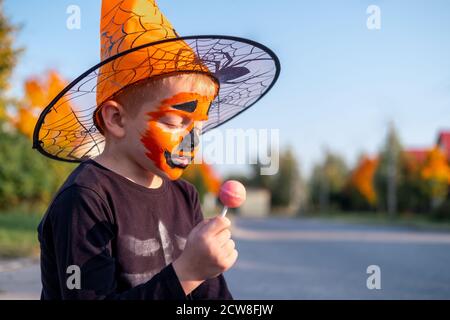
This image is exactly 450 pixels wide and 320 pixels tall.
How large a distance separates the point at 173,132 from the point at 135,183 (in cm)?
21

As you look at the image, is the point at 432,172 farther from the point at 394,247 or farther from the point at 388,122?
the point at 394,247

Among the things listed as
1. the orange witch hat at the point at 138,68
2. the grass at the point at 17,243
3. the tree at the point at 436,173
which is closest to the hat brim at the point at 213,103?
the orange witch hat at the point at 138,68

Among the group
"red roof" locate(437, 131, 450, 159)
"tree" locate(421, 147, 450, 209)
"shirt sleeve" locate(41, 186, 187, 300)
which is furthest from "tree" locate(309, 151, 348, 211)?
"shirt sleeve" locate(41, 186, 187, 300)

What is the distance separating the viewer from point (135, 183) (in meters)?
1.59

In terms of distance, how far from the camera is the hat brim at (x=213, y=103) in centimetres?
146

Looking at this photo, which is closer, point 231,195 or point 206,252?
point 206,252

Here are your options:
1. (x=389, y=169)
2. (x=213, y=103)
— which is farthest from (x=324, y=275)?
(x=389, y=169)

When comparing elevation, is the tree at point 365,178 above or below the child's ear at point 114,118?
below

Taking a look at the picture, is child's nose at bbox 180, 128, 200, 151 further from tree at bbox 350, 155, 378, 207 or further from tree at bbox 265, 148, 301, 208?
tree at bbox 265, 148, 301, 208

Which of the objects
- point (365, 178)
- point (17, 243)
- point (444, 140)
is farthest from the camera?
point (365, 178)

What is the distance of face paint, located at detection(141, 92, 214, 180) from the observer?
1514 mm

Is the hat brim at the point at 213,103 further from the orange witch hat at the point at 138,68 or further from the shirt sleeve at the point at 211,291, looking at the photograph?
the shirt sleeve at the point at 211,291

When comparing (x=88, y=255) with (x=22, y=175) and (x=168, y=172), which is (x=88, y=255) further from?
(x=22, y=175)

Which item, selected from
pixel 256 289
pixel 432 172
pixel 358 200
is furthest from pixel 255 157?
pixel 358 200
